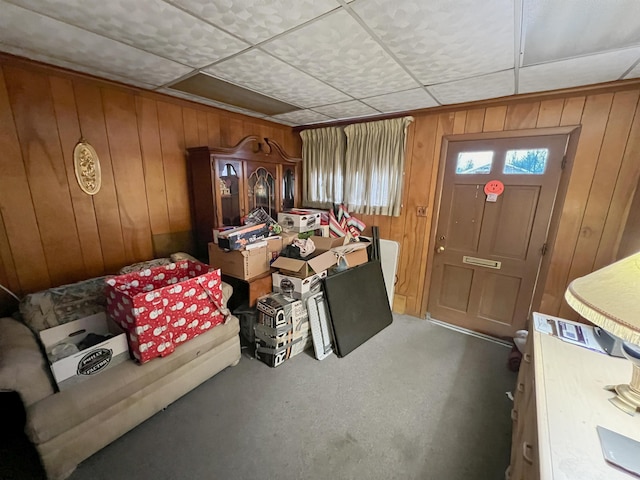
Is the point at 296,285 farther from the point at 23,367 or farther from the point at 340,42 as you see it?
the point at 340,42

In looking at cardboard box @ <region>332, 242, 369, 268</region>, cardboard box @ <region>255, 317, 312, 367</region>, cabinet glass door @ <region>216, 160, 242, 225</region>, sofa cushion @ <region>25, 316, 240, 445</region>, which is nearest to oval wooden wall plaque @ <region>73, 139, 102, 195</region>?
cabinet glass door @ <region>216, 160, 242, 225</region>

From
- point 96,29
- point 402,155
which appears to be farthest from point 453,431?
point 96,29

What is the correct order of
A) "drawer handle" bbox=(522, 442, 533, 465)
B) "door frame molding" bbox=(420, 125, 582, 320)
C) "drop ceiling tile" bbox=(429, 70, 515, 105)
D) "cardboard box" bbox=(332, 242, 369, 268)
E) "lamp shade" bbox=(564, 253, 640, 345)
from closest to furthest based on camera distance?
"lamp shade" bbox=(564, 253, 640, 345)
"drawer handle" bbox=(522, 442, 533, 465)
"drop ceiling tile" bbox=(429, 70, 515, 105)
"door frame molding" bbox=(420, 125, 582, 320)
"cardboard box" bbox=(332, 242, 369, 268)

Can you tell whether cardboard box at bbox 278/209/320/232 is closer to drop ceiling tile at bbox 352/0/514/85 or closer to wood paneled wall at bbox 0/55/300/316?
wood paneled wall at bbox 0/55/300/316

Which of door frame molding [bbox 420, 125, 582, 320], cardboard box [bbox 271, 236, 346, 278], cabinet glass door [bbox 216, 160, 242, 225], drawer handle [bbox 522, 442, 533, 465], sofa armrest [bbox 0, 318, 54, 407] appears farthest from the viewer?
cabinet glass door [bbox 216, 160, 242, 225]

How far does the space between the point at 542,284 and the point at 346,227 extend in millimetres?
1889

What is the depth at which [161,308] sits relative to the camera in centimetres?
160

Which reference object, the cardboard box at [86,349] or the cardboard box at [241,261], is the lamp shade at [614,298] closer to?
the cardboard box at [241,261]

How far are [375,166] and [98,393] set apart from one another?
9.39ft

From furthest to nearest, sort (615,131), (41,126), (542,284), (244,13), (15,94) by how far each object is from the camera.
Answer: (542,284)
(615,131)
(41,126)
(15,94)
(244,13)

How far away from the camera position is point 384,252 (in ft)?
9.96

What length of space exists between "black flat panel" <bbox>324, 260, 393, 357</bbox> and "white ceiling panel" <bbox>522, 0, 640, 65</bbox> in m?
2.01

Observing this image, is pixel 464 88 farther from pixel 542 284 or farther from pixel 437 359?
pixel 437 359

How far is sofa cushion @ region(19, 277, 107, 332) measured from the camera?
156 cm
